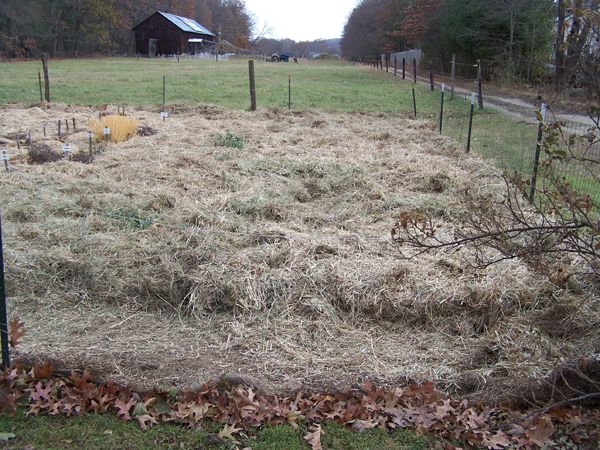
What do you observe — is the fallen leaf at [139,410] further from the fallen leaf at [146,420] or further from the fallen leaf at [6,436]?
the fallen leaf at [6,436]

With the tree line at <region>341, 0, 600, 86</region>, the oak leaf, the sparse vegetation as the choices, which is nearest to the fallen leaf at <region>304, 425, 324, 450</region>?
the oak leaf

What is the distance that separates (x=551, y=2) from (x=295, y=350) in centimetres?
2386

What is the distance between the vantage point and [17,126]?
11.3 metres

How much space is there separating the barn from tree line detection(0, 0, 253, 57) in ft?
4.46

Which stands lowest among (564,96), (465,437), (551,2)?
(465,437)

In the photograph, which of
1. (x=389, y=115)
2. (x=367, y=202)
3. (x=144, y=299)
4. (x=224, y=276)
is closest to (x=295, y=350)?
(x=224, y=276)

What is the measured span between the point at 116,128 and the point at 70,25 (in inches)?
2061

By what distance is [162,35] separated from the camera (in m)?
65.4

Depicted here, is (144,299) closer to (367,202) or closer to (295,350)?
(295,350)

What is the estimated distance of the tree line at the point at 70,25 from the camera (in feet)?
157

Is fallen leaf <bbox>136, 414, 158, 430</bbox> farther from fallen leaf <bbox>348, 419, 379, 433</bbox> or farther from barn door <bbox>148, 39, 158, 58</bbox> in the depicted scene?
barn door <bbox>148, 39, 158, 58</bbox>

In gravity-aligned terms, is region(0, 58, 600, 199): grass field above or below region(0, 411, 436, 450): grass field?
above

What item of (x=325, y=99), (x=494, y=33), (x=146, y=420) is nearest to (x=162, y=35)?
(x=494, y=33)

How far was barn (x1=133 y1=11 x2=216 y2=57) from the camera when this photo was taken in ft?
212
